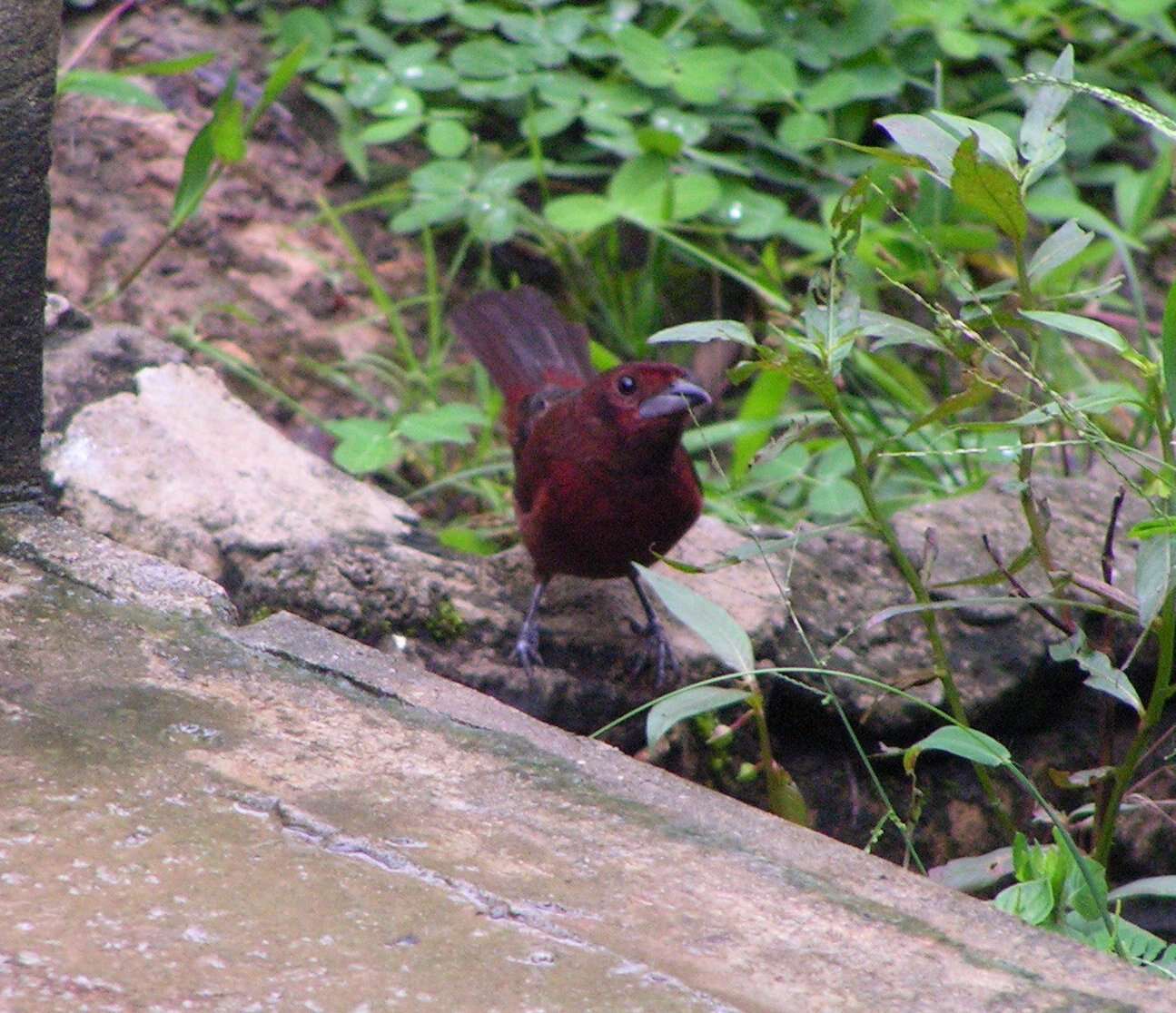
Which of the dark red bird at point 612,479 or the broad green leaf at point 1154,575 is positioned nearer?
the broad green leaf at point 1154,575

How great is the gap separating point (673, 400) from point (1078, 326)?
128 centimetres

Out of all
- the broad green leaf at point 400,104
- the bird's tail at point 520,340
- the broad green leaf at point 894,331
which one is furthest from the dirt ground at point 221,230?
the broad green leaf at point 894,331

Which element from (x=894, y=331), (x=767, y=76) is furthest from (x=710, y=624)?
(x=767, y=76)

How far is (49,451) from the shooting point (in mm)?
2754

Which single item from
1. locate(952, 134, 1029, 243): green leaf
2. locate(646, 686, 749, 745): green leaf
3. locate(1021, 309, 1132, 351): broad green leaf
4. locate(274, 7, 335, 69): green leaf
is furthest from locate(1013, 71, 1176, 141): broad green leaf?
locate(274, 7, 335, 69): green leaf

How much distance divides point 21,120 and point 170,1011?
1382 millimetres

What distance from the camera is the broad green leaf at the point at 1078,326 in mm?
1866

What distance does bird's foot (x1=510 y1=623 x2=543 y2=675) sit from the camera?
2.72m

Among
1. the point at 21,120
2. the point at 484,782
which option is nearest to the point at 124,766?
the point at 484,782

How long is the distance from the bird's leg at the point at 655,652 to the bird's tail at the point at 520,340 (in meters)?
1.10

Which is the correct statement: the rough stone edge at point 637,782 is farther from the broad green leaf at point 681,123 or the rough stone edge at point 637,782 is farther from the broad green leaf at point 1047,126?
the broad green leaf at point 681,123

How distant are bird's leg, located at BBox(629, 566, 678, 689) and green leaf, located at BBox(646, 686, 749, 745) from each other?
69cm

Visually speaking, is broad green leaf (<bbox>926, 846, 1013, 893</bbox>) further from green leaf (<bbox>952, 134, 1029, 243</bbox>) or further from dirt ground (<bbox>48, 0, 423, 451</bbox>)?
dirt ground (<bbox>48, 0, 423, 451</bbox>)

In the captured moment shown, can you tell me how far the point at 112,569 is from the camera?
7.22 feet
